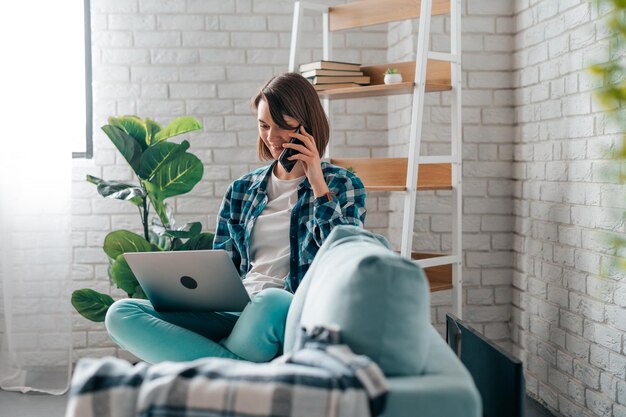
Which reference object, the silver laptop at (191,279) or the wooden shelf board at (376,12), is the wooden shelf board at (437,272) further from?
the silver laptop at (191,279)

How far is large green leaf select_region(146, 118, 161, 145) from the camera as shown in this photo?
3.26m

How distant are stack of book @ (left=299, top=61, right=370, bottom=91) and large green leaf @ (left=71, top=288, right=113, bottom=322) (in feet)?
4.11

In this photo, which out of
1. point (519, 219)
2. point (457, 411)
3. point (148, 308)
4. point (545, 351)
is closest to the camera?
point (457, 411)

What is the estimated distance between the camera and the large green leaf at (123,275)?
319 cm

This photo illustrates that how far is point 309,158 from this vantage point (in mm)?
2527

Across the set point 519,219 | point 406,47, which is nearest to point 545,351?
point 519,219

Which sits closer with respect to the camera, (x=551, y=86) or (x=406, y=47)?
(x=551, y=86)

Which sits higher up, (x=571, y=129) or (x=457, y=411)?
(x=571, y=129)

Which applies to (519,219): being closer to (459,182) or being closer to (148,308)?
(459,182)

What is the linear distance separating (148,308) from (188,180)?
1094mm

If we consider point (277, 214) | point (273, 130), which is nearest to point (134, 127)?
point (273, 130)

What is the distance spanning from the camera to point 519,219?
3.48 metres

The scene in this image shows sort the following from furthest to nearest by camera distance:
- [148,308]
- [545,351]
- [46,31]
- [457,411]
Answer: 1. [46,31]
2. [545,351]
3. [148,308]
4. [457,411]

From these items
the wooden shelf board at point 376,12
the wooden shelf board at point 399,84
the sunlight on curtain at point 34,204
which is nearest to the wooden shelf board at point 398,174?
the wooden shelf board at point 399,84
